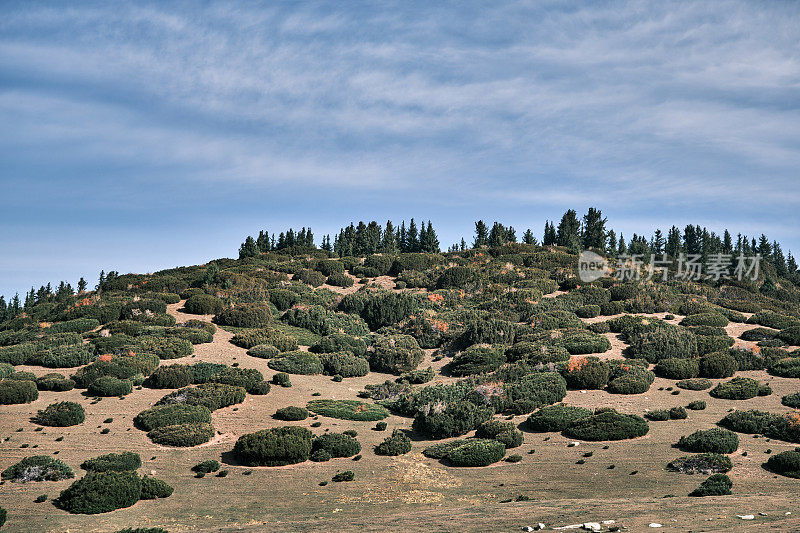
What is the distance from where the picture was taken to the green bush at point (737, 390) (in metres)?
30.7

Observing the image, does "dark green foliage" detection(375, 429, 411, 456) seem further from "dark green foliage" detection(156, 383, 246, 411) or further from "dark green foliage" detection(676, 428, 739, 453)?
"dark green foliage" detection(676, 428, 739, 453)

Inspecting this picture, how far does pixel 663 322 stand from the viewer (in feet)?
144

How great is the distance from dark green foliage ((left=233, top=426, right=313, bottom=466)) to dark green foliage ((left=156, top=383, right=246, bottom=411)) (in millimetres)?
5921

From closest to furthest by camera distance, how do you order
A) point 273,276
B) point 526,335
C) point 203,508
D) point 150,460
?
1. point 203,508
2. point 150,460
3. point 526,335
4. point 273,276

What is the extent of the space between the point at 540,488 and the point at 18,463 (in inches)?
777

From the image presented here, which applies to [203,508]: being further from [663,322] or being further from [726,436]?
[663,322]

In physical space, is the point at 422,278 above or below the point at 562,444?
above

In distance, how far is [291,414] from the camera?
2811 centimetres

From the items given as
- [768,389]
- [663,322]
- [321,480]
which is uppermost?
[663,322]

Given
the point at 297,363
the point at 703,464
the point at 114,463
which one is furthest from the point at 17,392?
the point at 703,464

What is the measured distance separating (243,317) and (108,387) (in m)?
16.1

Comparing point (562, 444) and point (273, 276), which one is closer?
point (562, 444)

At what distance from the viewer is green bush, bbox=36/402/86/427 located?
2542 centimetres

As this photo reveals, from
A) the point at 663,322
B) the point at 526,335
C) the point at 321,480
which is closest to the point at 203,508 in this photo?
the point at 321,480
